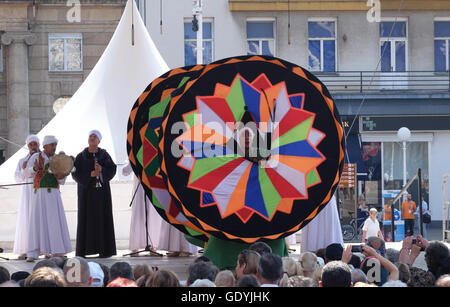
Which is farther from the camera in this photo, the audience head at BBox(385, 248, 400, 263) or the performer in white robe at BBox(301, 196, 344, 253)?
the performer in white robe at BBox(301, 196, 344, 253)

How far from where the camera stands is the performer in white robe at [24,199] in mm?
10141

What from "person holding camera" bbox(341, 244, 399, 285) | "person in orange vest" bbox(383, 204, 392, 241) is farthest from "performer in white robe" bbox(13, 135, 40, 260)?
"person in orange vest" bbox(383, 204, 392, 241)

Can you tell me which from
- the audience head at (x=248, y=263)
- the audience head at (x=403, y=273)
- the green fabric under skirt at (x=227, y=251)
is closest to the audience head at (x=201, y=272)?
the audience head at (x=248, y=263)

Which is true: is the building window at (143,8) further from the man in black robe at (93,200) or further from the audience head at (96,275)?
the audience head at (96,275)

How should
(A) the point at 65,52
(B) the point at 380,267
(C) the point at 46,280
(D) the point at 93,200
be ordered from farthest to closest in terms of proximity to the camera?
1. (A) the point at 65,52
2. (D) the point at 93,200
3. (B) the point at 380,267
4. (C) the point at 46,280

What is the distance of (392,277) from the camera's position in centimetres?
594

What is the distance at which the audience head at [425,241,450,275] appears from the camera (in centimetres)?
632

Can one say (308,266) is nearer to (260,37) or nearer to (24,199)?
(24,199)

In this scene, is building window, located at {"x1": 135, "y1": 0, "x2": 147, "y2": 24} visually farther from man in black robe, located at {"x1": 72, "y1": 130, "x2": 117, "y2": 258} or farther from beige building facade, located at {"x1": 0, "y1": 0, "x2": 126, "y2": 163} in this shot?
man in black robe, located at {"x1": 72, "y1": 130, "x2": 117, "y2": 258}

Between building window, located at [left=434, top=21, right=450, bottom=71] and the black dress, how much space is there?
15.8 m

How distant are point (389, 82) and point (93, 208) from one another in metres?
15.3

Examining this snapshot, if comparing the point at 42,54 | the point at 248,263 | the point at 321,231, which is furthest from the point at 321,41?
the point at 248,263

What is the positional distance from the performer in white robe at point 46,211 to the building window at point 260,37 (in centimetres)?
1404

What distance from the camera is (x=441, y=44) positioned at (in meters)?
24.1
